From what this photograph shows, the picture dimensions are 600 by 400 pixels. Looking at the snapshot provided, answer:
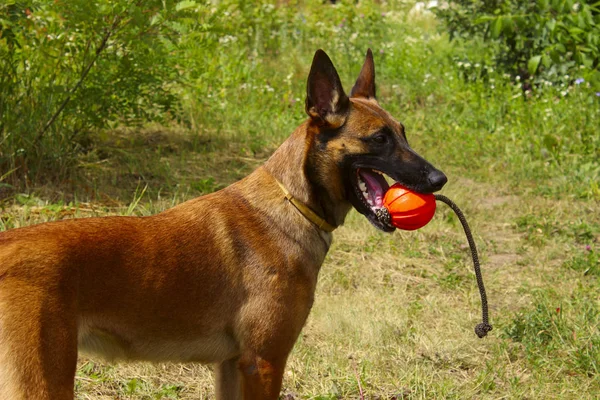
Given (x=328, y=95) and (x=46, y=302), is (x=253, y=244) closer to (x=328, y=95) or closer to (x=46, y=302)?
(x=328, y=95)

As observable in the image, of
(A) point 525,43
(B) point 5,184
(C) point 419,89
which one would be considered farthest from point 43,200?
(A) point 525,43

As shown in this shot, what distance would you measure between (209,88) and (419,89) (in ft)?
8.51

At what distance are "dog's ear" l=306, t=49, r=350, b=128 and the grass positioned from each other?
1.38m

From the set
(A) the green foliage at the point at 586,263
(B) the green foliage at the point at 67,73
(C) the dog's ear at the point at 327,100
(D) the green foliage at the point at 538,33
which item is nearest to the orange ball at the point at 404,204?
(C) the dog's ear at the point at 327,100

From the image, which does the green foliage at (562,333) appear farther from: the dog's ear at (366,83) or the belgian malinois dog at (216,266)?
the dog's ear at (366,83)

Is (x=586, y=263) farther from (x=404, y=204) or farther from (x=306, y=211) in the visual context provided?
(x=306, y=211)

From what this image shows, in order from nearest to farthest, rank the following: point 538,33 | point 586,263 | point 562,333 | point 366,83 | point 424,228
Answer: point 366,83, point 562,333, point 586,263, point 424,228, point 538,33

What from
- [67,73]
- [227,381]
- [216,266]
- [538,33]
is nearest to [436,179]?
[216,266]

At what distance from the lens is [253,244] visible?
331cm

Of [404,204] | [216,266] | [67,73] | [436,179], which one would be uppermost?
[436,179]

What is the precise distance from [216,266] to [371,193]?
749 mm

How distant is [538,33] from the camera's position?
324 inches

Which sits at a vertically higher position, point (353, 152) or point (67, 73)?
point (353, 152)

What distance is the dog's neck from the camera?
11.2ft
